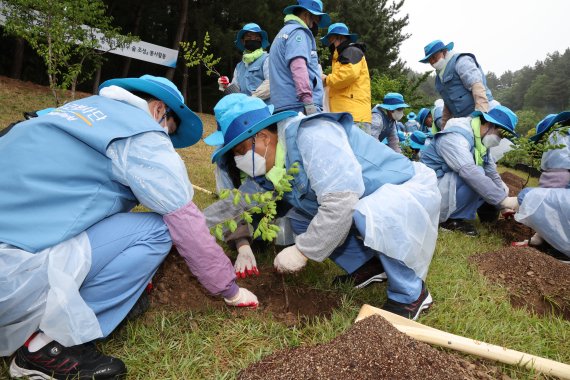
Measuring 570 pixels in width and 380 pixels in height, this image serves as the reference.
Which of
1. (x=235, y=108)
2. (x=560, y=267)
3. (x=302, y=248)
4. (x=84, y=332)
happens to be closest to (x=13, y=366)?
(x=84, y=332)

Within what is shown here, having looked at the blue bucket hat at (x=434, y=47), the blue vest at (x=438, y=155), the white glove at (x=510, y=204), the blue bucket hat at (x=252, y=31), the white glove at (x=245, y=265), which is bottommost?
the white glove at (x=245, y=265)

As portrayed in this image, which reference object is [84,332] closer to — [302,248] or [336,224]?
[302,248]

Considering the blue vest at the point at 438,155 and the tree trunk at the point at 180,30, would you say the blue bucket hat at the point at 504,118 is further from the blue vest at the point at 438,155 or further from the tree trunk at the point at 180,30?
the tree trunk at the point at 180,30

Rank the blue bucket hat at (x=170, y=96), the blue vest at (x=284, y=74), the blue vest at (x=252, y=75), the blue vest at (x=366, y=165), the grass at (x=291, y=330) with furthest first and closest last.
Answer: the blue vest at (x=252, y=75) → the blue vest at (x=284, y=74) → the blue vest at (x=366, y=165) → the blue bucket hat at (x=170, y=96) → the grass at (x=291, y=330)

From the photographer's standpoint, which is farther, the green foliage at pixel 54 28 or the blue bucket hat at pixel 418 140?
the blue bucket hat at pixel 418 140

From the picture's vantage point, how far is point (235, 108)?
197 cm

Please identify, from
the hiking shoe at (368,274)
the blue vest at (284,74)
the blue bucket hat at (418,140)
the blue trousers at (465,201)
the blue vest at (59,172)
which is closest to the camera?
the blue vest at (59,172)

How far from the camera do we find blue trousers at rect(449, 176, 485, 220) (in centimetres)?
402

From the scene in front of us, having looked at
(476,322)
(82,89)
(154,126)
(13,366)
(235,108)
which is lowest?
(82,89)

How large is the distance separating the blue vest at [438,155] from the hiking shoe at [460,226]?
501 mm

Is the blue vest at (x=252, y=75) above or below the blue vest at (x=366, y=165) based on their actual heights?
above

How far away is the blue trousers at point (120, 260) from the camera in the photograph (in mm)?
1558

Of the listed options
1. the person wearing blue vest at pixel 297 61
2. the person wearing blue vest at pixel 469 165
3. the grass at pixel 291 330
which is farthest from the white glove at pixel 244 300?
the person wearing blue vest at pixel 469 165

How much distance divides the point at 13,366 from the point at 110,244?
571 mm
